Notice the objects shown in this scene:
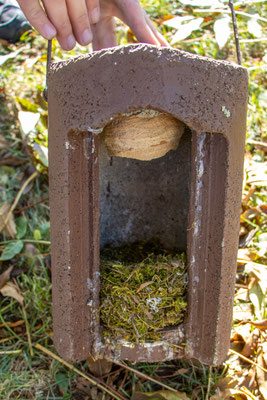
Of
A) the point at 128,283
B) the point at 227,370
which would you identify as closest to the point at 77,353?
the point at 128,283

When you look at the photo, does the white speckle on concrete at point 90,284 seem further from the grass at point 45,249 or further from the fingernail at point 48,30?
the fingernail at point 48,30

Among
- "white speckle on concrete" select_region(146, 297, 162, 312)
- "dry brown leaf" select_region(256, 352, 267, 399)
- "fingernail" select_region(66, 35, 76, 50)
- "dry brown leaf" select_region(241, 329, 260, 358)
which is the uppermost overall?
"fingernail" select_region(66, 35, 76, 50)

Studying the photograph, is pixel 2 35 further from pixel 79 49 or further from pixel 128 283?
pixel 128 283

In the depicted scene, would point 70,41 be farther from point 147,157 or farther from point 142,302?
point 142,302

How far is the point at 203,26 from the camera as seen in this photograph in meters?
2.68

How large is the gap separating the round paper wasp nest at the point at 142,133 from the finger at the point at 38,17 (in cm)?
48

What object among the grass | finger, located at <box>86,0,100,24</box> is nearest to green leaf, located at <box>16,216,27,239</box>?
the grass

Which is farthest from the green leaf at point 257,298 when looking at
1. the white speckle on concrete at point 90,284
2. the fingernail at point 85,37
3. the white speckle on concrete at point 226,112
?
the fingernail at point 85,37

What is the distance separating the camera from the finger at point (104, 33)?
1.92 m

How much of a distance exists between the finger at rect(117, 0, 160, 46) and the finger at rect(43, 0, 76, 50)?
292 mm

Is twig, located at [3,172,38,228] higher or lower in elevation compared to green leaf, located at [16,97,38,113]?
lower

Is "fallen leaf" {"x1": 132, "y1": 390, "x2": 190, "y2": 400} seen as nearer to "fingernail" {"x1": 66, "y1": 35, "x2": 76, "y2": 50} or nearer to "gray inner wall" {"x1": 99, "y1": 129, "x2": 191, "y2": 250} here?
"gray inner wall" {"x1": 99, "y1": 129, "x2": 191, "y2": 250}

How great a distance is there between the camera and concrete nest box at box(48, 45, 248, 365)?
43.1 inches

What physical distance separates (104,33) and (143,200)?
82 centimetres
